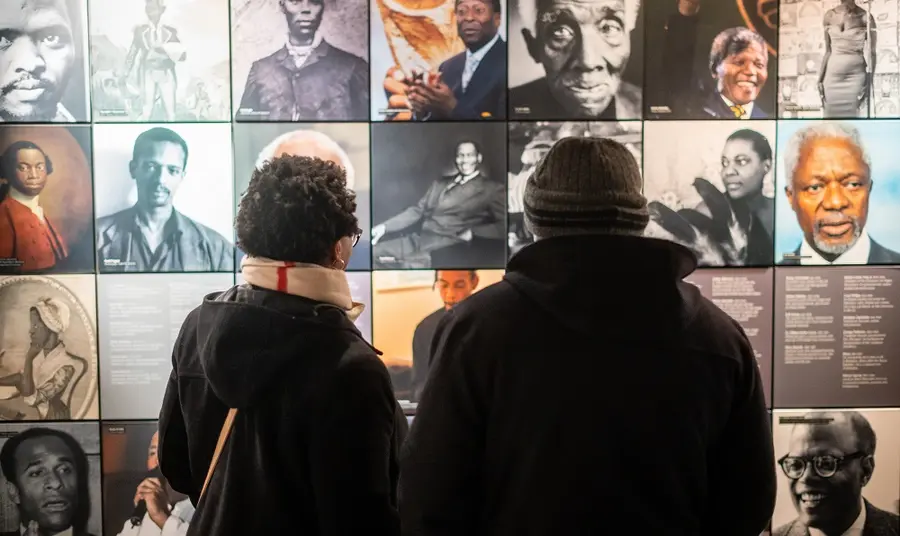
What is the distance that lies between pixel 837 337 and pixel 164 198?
7.57 ft

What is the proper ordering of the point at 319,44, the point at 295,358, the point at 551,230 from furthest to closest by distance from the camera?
1. the point at 319,44
2. the point at 295,358
3. the point at 551,230

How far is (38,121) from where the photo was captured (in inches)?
96.7

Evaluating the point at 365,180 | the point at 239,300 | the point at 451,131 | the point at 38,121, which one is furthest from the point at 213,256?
the point at 239,300

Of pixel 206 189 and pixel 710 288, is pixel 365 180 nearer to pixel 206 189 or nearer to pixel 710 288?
pixel 206 189

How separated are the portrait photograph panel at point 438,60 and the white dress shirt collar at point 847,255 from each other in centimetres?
112

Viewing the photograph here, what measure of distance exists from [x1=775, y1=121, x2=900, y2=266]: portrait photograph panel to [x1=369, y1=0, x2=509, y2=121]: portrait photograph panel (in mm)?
992

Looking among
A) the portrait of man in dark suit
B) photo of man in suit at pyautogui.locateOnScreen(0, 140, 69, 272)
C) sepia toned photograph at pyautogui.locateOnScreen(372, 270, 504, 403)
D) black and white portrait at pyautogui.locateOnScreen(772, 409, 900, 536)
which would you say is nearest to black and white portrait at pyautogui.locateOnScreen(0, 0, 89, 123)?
photo of man in suit at pyautogui.locateOnScreen(0, 140, 69, 272)

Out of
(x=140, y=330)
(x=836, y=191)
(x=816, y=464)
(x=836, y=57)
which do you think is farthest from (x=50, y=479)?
(x=836, y=57)

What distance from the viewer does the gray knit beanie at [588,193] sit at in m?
1.13

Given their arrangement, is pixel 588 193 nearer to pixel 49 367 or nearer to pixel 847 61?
pixel 847 61

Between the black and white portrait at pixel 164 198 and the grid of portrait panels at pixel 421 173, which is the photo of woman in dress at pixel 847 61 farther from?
the black and white portrait at pixel 164 198

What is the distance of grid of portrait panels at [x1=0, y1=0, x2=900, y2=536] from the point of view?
244cm

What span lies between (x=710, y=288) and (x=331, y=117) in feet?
4.52

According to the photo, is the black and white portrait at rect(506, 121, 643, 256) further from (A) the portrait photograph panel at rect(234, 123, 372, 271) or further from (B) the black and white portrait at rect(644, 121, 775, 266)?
(A) the portrait photograph panel at rect(234, 123, 372, 271)
